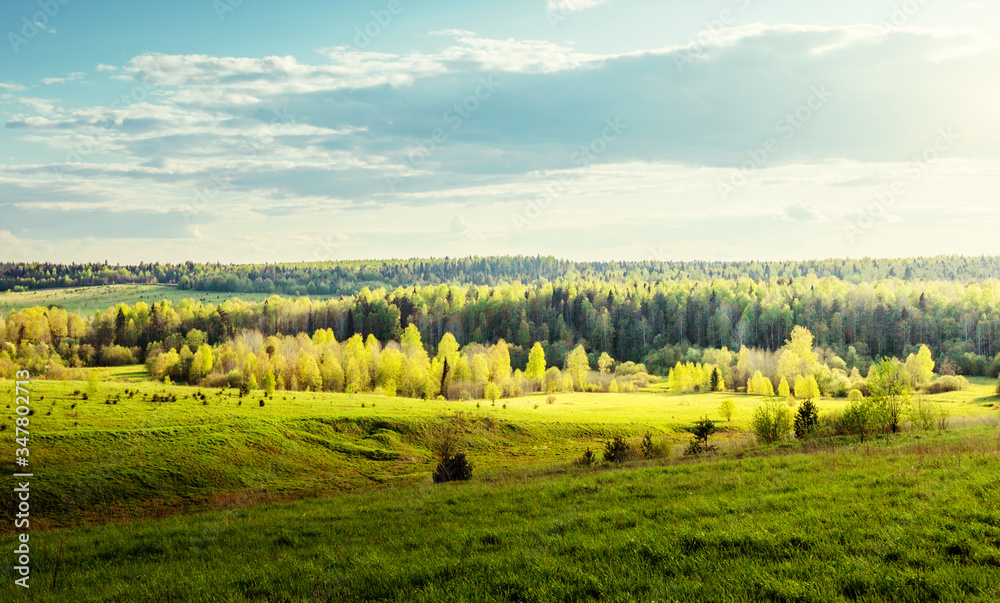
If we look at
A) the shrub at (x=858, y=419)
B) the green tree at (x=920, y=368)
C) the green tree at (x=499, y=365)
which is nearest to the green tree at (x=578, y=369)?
the green tree at (x=499, y=365)

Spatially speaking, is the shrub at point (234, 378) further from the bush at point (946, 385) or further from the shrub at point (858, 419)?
the bush at point (946, 385)

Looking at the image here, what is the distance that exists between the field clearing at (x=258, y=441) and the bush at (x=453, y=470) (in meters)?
1.81

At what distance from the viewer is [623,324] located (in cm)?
19112

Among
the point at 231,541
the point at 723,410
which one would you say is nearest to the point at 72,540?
the point at 231,541

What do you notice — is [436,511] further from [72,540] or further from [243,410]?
[243,410]

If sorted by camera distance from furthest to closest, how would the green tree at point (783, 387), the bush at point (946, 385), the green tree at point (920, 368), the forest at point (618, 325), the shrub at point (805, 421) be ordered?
1. the forest at point (618, 325)
2. the green tree at point (783, 387)
3. the green tree at point (920, 368)
4. the bush at point (946, 385)
5. the shrub at point (805, 421)

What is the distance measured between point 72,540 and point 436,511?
12.6 meters

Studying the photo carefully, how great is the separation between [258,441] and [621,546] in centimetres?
5249

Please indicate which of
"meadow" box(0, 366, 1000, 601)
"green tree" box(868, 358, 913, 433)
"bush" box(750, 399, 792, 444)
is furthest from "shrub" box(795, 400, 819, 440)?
"meadow" box(0, 366, 1000, 601)

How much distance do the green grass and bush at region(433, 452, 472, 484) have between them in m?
12.0

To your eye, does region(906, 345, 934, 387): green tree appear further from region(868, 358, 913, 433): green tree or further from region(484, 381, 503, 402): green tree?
region(868, 358, 913, 433): green tree

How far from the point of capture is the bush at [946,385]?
4294 inches

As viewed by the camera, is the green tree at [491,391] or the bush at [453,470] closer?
the bush at [453,470]

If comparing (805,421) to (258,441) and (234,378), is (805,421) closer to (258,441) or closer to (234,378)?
(258,441)
